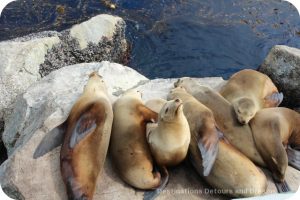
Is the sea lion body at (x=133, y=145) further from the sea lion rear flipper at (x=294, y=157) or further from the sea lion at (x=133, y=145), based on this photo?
the sea lion rear flipper at (x=294, y=157)

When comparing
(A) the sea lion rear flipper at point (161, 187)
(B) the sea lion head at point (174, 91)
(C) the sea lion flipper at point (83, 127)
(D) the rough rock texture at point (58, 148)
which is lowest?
(D) the rough rock texture at point (58, 148)

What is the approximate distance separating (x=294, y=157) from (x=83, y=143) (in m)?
2.30

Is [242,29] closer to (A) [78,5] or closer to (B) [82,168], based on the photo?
(A) [78,5]

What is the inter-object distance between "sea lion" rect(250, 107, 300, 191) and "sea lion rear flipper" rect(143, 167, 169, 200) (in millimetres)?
1062

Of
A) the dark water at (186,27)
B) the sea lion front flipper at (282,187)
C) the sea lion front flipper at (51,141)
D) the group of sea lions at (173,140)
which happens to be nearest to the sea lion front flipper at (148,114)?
the group of sea lions at (173,140)

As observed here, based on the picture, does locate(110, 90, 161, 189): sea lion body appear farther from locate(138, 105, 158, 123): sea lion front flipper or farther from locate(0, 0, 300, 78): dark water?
locate(0, 0, 300, 78): dark water

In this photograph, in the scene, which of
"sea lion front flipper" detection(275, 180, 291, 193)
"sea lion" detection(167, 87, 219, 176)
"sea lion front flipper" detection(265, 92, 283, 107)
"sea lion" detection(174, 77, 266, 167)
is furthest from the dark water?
"sea lion front flipper" detection(275, 180, 291, 193)

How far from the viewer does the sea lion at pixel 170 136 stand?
4527 millimetres

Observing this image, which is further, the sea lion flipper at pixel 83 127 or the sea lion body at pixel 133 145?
the sea lion flipper at pixel 83 127

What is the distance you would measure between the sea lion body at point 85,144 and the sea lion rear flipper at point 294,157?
6.55 feet

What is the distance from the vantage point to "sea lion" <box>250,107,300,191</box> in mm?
4844

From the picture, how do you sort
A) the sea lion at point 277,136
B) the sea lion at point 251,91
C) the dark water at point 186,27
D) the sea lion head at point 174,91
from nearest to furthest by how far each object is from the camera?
the sea lion at point 277,136 → the sea lion at point 251,91 → the sea lion head at point 174,91 → the dark water at point 186,27

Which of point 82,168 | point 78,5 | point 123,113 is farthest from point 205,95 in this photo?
point 78,5

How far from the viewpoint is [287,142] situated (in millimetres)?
5289
